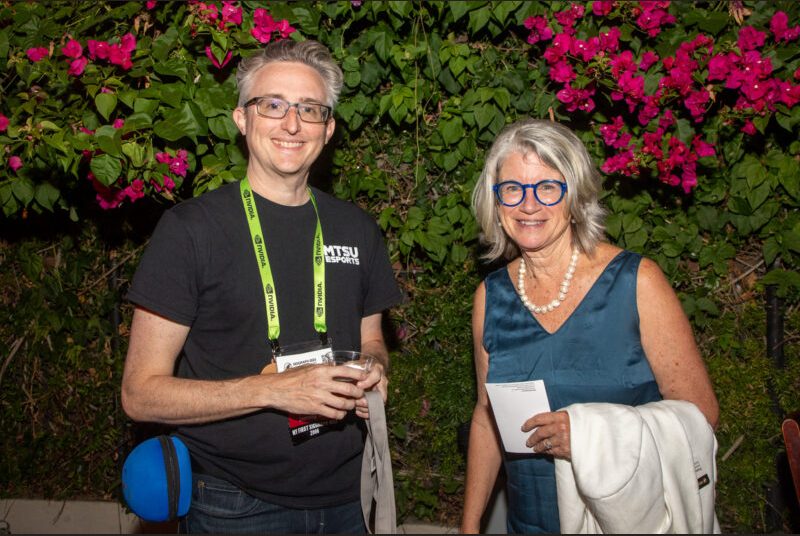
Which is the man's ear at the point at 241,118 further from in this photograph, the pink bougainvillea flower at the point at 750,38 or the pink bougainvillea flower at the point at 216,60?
the pink bougainvillea flower at the point at 750,38

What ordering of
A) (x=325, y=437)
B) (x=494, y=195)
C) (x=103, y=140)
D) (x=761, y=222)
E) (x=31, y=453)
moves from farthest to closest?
(x=31, y=453), (x=761, y=222), (x=103, y=140), (x=494, y=195), (x=325, y=437)

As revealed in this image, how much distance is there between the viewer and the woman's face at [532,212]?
1.99 meters

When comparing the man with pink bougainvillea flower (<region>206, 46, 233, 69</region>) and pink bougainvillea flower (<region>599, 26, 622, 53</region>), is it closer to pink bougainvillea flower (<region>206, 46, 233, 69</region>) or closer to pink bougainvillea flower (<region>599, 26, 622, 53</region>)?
pink bougainvillea flower (<region>206, 46, 233, 69</region>)

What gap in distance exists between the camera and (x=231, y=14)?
255cm

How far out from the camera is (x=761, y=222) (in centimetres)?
281

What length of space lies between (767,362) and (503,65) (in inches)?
70.6

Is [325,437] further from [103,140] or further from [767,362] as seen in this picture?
[767,362]

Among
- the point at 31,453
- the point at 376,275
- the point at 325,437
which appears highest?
the point at 376,275

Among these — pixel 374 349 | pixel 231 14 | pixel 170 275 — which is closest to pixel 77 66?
pixel 231 14

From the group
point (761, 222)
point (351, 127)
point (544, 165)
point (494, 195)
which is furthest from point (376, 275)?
point (761, 222)

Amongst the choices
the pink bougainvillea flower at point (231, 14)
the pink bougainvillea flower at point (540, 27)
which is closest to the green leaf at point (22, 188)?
the pink bougainvillea flower at point (231, 14)

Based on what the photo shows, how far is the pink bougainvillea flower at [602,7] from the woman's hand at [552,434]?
175 centimetres

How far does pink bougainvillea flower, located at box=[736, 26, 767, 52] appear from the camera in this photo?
2.48 meters

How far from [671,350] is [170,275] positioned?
1430 millimetres
